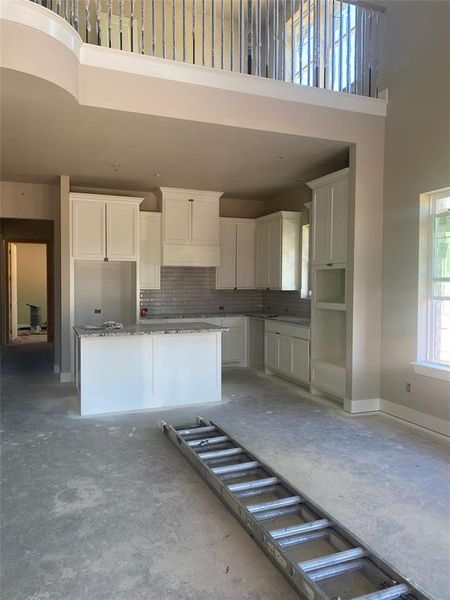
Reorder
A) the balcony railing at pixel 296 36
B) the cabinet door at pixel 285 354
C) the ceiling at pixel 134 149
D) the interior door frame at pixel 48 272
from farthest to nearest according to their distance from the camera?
the interior door frame at pixel 48 272, the cabinet door at pixel 285 354, the balcony railing at pixel 296 36, the ceiling at pixel 134 149

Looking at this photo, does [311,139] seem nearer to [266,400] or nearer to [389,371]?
[389,371]

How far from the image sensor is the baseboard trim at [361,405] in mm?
4758

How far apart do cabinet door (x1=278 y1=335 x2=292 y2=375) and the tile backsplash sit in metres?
0.94

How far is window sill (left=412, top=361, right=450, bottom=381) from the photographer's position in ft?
13.1

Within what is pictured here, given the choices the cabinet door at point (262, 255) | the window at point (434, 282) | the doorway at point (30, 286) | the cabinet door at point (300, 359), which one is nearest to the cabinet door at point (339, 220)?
the window at point (434, 282)

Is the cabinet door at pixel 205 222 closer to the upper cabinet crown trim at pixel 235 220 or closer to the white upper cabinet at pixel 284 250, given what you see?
the upper cabinet crown trim at pixel 235 220

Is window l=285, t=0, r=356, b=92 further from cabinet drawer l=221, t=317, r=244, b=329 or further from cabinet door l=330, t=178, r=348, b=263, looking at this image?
cabinet drawer l=221, t=317, r=244, b=329

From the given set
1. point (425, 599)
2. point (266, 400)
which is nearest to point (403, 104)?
point (266, 400)

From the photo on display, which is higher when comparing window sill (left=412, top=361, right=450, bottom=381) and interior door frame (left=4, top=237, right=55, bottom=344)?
interior door frame (left=4, top=237, right=55, bottom=344)

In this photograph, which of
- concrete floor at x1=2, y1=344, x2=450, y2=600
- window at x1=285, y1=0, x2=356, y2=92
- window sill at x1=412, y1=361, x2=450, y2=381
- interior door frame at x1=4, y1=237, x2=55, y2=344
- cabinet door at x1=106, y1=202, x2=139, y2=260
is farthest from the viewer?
interior door frame at x1=4, y1=237, x2=55, y2=344

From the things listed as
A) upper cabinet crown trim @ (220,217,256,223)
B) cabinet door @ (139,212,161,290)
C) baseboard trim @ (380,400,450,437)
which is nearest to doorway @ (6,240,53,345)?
cabinet door @ (139,212,161,290)

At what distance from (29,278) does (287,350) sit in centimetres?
1020

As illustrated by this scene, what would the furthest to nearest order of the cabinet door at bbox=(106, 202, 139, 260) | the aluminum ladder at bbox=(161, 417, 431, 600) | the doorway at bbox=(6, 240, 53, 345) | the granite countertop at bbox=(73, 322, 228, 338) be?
1. the doorway at bbox=(6, 240, 53, 345)
2. the cabinet door at bbox=(106, 202, 139, 260)
3. the granite countertop at bbox=(73, 322, 228, 338)
4. the aluminum ladder at bbox=(161, 417, 431, 600)

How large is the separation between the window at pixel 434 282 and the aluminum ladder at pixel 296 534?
7.13 feet
